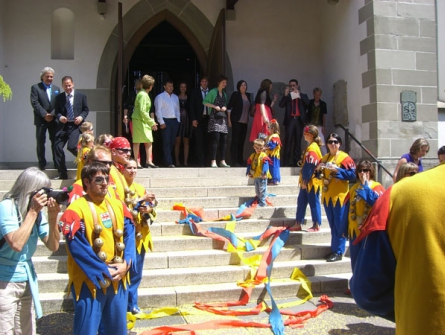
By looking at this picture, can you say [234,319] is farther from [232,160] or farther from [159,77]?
[159,77]

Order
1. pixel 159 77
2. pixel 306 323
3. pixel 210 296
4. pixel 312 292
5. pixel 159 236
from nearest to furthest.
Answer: pixel 306 323 → pixel 210 296 → pixel 312 292 → pixel 159 236 → pixel 159 77

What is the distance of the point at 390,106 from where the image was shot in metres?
8.16

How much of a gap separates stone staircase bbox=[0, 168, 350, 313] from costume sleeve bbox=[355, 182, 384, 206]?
106 centimetres

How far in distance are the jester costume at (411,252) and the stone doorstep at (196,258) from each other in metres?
3.66

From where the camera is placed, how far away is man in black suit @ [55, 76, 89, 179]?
277 inches

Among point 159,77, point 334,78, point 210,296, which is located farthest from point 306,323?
point 159,77

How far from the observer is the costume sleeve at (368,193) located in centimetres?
452

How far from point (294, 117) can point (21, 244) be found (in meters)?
7.14

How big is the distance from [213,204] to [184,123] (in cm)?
288

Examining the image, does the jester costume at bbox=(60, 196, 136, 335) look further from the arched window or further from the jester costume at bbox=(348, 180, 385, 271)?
the arched window

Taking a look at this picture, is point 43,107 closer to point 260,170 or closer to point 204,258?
point 260,170

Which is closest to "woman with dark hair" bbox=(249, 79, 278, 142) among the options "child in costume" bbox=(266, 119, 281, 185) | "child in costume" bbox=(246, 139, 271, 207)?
"child in costume" bbox=(266, 119, 281, 185)

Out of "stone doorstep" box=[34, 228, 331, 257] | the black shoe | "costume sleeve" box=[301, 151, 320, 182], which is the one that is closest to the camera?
"stone doorstep" box=[34, 228, 331, 257]

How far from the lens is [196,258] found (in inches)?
203
